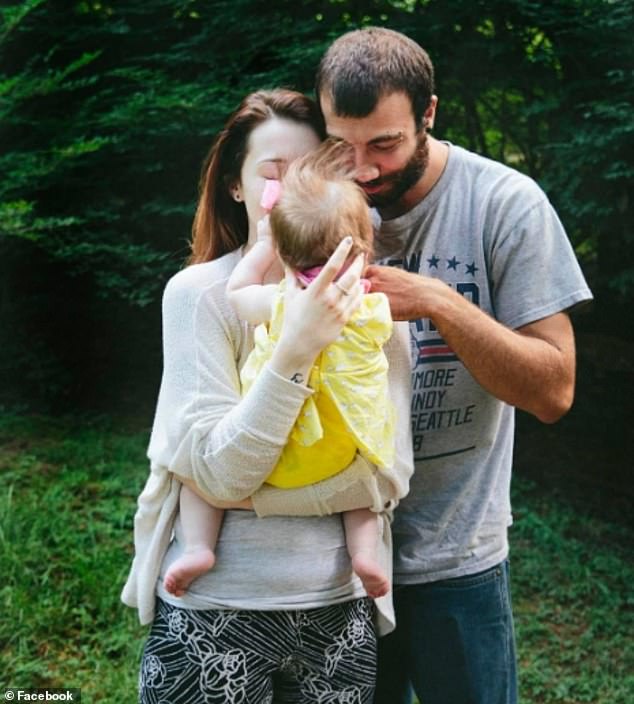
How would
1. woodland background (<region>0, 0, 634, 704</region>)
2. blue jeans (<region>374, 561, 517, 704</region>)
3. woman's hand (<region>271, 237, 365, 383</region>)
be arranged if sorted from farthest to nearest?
1. woodland background (<region>0, 0, 634, 704</region>)
2. blue jeans (<region>374, 561, 517, 704</region>)
3. woman's hand (<region>271, 237, 365, 383</region>)

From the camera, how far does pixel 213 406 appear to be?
6.43ft

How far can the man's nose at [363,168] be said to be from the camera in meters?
2.20

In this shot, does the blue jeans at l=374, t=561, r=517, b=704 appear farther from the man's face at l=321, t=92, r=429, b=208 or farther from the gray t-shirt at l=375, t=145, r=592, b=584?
the man's face at l=321, t=92, r=429, b=208

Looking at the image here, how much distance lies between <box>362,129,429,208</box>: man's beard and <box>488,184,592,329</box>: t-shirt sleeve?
0.22 meters

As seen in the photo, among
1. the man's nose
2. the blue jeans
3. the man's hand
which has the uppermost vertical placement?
the man's nose

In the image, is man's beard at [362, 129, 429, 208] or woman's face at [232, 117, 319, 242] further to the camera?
man's beard at [362, 129, 429, 208]

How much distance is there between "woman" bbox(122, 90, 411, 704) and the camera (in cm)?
193

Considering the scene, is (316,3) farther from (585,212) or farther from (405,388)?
(405,388)

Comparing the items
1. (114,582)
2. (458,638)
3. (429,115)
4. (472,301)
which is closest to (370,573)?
(458,638)

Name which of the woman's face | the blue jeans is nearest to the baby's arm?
the woman's face

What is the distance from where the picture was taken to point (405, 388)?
212 centimetres

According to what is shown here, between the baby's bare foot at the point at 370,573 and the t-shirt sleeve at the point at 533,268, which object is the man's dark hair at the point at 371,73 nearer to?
the t-shirt sleeve at the point at 533,268

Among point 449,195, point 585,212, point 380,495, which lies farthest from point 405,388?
point 585,212

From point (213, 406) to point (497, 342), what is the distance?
585mm
